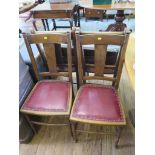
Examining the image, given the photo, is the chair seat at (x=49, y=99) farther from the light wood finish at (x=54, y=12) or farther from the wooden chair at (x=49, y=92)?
the light wood finish at (x=54, y=12)

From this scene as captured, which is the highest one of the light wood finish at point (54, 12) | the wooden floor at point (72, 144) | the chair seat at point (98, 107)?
the light wood finish at point (54, 12)

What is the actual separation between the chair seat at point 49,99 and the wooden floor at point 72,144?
42 cm

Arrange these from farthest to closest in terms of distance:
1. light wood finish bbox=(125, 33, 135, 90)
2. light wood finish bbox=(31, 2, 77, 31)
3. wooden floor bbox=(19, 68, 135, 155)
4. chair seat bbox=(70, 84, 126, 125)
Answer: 1. light wood finish bbox=(31, 2, 77, 31)
2. wooden floor bbox=(19, 68, 135, 155)
3. chair seat bbox=(70, 84, 126, 125)
4. light wood finish bbox=(125, 33, 135, 90)

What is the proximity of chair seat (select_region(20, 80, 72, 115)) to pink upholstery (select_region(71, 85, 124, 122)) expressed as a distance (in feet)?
0.31

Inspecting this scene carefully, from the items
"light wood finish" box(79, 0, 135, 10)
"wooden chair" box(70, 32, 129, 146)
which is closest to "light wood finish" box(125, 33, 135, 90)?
"wooden chair" box(70, 32, 129, 146)

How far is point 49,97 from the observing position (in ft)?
5.10

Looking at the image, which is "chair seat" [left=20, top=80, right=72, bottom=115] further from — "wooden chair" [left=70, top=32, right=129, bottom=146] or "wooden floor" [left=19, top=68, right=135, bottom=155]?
"wooden floor" [left=19, top=68, right=135, bottom=155]

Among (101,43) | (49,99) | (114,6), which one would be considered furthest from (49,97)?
(114,6)

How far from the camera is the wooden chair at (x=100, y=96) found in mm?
1377

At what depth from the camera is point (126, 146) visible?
1.66m

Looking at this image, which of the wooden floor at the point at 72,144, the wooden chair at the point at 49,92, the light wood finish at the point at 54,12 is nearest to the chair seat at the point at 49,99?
the wooden chair at the point at 49,92

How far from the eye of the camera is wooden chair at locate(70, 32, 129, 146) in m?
1.38

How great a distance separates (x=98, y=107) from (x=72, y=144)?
50 centimetres
